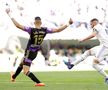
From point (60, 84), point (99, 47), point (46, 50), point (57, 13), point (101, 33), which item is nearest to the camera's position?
point (60, 84)

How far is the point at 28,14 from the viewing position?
3619 centimetres

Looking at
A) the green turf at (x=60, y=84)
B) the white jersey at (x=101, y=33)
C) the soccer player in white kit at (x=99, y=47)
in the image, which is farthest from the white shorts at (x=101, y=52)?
the green turf at (x=60, y=84)

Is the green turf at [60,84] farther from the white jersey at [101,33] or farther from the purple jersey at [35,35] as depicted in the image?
the white jersey at [101,33]

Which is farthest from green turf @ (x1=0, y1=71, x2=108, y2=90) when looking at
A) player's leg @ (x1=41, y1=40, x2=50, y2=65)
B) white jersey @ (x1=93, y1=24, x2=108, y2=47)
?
player's leg @ (x1=41, y1=40, x2=50, y2=65)

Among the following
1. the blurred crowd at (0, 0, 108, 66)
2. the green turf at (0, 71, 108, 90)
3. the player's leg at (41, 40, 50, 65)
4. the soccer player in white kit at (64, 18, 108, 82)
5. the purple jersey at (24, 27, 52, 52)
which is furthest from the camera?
the blurred crowd at (0, 0, 108, 66)

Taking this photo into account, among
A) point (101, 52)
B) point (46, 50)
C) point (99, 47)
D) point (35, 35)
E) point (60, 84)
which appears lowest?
point (60, 84)

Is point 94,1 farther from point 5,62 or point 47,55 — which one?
point 5,62

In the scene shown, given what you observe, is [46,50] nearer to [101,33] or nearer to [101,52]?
[101,52]

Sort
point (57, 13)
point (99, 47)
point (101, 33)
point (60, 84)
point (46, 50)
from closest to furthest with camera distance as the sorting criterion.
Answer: point (60, 84), point (101, 33), point (99, 47), point (46, 50), point (57, 13)

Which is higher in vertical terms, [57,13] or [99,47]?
[57,13]

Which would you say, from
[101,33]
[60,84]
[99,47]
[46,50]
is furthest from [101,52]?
[46,50]

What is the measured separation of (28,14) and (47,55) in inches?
139

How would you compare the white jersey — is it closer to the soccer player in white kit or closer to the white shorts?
the soccer player in white kit

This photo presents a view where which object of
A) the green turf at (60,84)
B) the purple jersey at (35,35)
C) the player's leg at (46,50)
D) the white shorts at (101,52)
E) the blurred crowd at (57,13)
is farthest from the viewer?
the blurred crowd at (57,13)
